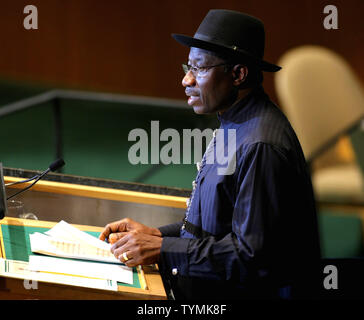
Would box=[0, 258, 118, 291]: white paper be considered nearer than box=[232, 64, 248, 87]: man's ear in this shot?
Yes

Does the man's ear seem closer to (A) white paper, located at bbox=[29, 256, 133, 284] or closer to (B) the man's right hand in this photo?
(B) the man's right hand

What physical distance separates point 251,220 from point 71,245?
0.61 m

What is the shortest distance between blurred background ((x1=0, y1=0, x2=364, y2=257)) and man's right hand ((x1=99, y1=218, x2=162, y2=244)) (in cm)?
134

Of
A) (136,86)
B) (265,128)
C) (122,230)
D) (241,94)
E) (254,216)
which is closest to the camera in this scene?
(254,216)

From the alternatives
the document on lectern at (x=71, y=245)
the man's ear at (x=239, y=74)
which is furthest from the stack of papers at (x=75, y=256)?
the man's ear at (x=239, y=74)

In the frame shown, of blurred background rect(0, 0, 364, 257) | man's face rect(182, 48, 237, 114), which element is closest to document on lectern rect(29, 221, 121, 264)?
man's face rect(182, 48, 237, 114)

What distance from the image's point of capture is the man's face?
1814 mm

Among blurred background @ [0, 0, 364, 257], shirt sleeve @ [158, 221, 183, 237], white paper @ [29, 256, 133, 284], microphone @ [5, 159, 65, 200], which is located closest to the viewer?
white paper @ [29, 256, 133, 284]

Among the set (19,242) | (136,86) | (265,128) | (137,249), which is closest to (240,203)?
(265,128)

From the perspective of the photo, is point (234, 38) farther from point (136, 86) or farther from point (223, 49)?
point (136, 86)

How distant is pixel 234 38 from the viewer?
1.79 metres

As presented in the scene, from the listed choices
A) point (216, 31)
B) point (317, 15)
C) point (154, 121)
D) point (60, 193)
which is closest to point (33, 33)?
point (154, 121)
